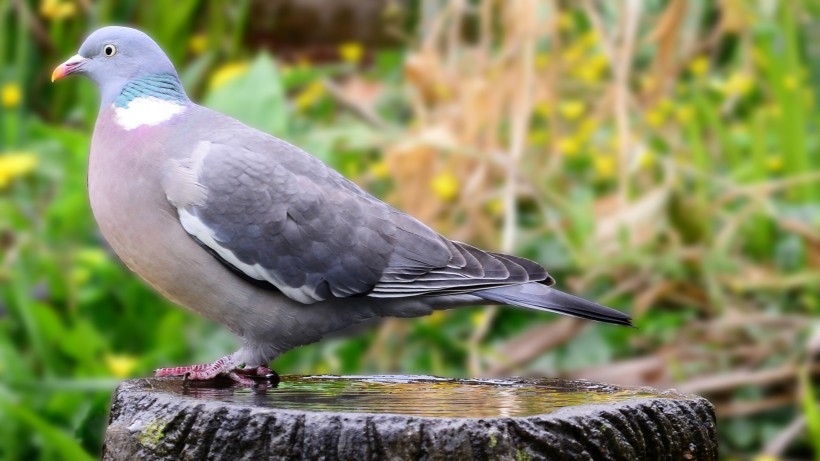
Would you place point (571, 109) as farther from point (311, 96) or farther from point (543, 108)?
point (311, 96)

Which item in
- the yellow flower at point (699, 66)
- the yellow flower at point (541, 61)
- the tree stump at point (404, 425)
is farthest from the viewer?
the yellow flower at point (699, 66)

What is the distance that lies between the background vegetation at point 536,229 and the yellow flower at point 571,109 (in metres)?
0.03

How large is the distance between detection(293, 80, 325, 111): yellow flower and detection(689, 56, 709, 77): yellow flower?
2053 millimetres

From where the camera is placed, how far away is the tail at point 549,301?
2.73 meters

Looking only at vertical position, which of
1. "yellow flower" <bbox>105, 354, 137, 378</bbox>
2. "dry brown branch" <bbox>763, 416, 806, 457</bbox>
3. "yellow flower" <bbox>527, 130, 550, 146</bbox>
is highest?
"yellow flower" <bbox>527, 130, 550, 146</bbox>

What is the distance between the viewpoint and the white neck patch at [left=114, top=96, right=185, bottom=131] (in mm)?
2906

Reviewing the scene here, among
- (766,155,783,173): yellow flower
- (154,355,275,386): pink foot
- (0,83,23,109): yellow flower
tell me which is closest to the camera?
(154,355,275,386): pink foot

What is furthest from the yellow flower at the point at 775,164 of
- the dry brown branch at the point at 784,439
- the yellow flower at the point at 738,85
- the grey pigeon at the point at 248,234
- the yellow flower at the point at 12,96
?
the yellow flower at the point at 12,96

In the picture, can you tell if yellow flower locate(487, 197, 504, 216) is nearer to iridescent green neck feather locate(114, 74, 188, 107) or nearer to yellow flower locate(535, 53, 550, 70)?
yellow flower locate(535, 53, 550, 70)

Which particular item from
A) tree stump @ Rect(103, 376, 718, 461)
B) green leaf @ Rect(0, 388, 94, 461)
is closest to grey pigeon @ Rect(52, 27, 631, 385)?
tree stump @ Rect(103, 376, 718, 461)

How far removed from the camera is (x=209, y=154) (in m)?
2.81

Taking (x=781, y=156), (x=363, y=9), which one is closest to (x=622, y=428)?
(x=781, y=156)

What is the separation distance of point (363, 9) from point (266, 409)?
6385mm

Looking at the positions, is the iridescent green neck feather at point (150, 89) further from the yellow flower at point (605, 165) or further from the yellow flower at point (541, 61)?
the yellow flower at point (541, 61)
